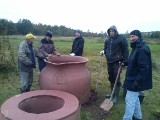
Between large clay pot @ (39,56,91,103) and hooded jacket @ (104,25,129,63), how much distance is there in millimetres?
800

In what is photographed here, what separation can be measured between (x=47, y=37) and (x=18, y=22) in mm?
19673

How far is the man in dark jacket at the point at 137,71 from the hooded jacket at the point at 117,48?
1.25 meters

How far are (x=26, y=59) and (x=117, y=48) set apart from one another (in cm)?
205

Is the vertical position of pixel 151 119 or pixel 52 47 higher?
pixel 52 47

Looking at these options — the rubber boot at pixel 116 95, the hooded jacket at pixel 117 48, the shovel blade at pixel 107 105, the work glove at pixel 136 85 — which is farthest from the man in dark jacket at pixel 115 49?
the work glove at pixel 136 85

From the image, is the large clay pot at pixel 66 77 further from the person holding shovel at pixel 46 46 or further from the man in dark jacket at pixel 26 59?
the person holding shovel at pixel 46 46

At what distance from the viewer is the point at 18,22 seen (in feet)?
81.1

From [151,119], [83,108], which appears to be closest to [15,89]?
[83,108]

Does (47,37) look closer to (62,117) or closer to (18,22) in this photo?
(62,117)

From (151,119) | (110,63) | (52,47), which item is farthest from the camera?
(52,47)

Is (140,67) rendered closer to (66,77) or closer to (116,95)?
(66,77)

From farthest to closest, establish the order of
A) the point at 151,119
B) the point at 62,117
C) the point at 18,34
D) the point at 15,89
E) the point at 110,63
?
the point at 18,34 < the point at 15,89 < the point at 110,63 < the point at 151,119 < the point at 62,117

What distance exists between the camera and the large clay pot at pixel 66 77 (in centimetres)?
488

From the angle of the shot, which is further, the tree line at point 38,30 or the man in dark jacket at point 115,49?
the tree line at point 38,30
